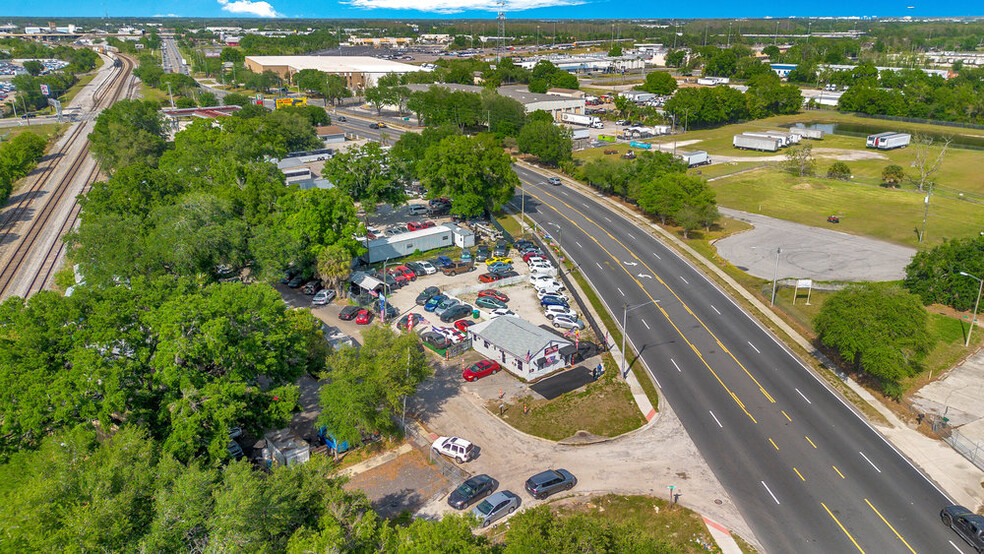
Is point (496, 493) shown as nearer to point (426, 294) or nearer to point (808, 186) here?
point (426, 294)

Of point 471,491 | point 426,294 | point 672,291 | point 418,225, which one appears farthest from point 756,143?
point 471,491

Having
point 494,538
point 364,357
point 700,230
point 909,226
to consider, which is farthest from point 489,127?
point 494,538

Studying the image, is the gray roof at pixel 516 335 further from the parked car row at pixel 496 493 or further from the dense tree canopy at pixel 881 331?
the dense tree canopy at pixel 881 331

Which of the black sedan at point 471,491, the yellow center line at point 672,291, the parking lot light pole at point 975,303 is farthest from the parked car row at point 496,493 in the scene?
the parking lot light pole at point 975,303

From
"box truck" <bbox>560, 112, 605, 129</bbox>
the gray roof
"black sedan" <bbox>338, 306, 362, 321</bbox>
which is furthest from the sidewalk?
"box truck" <bbox>560, 112, 605, 129</bbox>

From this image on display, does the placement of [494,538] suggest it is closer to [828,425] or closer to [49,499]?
[49,499]
